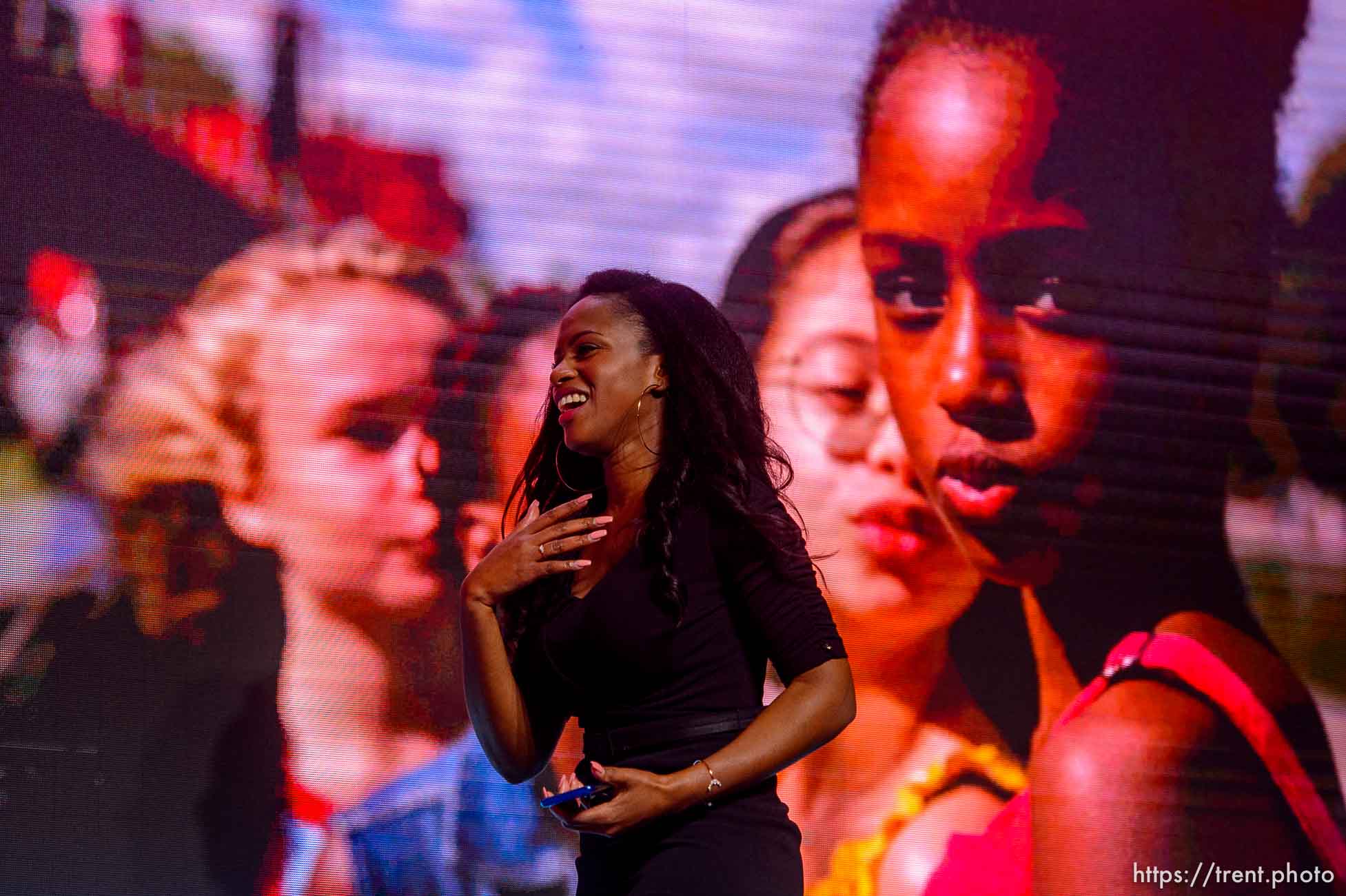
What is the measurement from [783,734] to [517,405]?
166 cm

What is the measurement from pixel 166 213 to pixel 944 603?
200cm

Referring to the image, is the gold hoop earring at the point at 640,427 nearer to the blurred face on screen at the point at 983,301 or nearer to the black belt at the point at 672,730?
the black belt at the point at 672,730

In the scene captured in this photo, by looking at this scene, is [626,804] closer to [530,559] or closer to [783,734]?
[783,734]

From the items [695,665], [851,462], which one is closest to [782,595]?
[695,665]

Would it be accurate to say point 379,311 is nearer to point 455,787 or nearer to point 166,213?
point 166,213

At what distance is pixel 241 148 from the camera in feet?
9.70

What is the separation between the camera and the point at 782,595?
1573mm

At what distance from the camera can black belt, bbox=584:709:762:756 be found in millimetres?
1543

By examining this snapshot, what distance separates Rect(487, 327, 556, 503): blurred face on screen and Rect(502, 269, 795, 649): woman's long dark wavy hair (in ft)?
3.82

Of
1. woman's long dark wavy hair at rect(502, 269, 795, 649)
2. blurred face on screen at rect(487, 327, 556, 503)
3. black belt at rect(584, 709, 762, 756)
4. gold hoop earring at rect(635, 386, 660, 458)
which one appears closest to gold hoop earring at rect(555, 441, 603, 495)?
woman's long dark wavy hair at rect(502, 269, 795, 649)

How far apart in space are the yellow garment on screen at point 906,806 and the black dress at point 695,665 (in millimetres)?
1589

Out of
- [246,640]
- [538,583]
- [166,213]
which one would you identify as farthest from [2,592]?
[538,583]

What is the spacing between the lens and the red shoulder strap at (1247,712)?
10.8 feet

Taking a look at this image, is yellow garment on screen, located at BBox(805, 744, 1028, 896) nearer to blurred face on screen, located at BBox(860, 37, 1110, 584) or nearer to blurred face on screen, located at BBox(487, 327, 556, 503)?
blurred face on screen, located at BBox(860, 37, 1110, 584)
